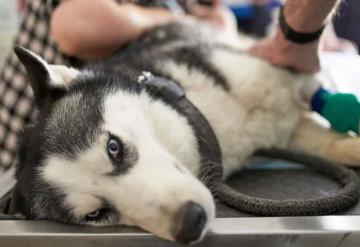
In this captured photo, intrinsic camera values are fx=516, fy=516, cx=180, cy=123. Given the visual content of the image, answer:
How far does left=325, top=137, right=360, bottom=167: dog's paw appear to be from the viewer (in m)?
1.14

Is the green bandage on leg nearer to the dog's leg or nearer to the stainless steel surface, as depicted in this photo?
the dog's leg

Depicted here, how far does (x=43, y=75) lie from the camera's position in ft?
3.43

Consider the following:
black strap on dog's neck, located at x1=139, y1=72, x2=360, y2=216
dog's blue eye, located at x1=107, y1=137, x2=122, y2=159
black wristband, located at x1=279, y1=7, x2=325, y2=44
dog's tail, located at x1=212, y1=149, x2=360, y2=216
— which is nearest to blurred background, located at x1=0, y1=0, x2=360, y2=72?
black wristband, located at x1=279, y1=7, x2=325, y2=44

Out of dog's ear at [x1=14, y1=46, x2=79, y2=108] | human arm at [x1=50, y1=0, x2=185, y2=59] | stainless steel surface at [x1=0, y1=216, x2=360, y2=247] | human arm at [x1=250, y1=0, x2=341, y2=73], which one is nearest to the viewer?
stainless steel surface at [x1=0, y1=216, x2=360, y2=247]

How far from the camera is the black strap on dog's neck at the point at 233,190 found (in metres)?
0.90

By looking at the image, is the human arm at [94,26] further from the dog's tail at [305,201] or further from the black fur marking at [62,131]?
the dog's tail at [305,201]

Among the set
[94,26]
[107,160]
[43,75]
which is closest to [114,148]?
[107,160]

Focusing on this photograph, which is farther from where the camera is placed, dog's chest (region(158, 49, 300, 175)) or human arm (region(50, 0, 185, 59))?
human arm (region(50, 0, 185, 59))

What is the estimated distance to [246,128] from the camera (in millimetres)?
1246

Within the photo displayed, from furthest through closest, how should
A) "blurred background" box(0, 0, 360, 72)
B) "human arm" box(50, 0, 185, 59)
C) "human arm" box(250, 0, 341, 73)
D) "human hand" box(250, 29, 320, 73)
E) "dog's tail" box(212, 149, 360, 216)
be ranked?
"blurred background" box(0, 0, 360, 72) → "human arm" box(50, 0, 185, 59) → "human hand" box(250, 29, 320, 73) → "human arm" box(250, 0, 341, 73) → "dog's tail" box(212, 149, 360, 216)

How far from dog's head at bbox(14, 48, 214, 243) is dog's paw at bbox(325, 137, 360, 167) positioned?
335 mm

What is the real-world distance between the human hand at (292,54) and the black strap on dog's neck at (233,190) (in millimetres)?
224

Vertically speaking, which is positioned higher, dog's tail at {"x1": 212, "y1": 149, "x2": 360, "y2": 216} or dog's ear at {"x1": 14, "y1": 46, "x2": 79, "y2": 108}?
dog's ear at {"x1": 14, "y1": 46, "x2": 79, "y2": 108}

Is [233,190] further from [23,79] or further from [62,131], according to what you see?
[23,79]
